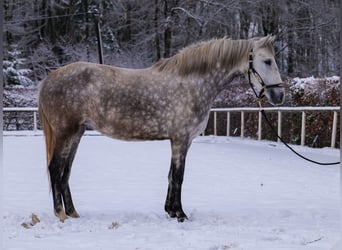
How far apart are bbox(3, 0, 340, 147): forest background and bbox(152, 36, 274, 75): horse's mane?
5.31 metres

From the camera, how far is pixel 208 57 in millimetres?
4055

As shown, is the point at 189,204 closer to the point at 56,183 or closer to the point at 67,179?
the point at 67,179

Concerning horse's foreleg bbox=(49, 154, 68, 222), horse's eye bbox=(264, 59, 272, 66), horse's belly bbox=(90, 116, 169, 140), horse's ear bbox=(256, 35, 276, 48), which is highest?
horse's ear bbox=(256, 35, 276, 48)

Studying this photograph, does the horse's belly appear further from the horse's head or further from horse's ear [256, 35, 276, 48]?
horse's ear [256, 35, 276, 48]

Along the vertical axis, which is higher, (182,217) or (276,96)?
(276,96)

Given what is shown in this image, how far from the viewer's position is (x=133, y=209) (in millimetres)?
4262

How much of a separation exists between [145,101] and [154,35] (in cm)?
976

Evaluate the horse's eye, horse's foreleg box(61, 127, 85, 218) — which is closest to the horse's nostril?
the horse's eye

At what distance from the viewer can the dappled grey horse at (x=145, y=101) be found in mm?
3916

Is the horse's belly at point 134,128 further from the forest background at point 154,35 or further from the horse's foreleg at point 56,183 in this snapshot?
the forest background at point 154,35

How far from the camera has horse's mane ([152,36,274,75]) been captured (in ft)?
13.2

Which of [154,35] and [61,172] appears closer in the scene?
[61,172]

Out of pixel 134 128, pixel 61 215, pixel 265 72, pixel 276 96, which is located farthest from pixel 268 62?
pixel 61 215

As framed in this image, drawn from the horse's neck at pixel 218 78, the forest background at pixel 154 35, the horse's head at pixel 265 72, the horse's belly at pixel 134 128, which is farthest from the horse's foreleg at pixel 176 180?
the forest background at pixel 154 35
